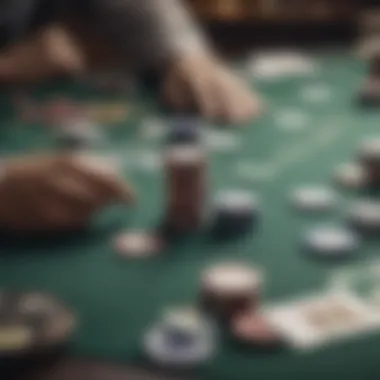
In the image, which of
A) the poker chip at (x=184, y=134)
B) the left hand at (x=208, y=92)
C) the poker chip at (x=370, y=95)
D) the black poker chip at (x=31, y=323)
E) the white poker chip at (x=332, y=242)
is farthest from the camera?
the poker chip at (x=370, y=95)

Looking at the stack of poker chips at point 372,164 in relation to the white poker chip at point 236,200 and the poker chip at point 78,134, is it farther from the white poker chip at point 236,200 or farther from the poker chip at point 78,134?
the poker chip at point 78,134

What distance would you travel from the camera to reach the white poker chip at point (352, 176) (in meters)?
1.62

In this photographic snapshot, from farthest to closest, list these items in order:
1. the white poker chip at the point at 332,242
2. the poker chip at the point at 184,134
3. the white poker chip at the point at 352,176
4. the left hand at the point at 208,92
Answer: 1. the left hand at the point at 208,92
2. the poker chip at the point at 184,134
3. the white poker chip at the point at 352,176
4. the white poker chip at the point at 332,242

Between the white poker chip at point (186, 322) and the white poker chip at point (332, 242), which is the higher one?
the white poker chip at point (332, 242)

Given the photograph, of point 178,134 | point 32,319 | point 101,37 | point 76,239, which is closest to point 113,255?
point 76,239

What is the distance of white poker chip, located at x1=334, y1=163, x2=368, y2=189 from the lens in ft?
5.33

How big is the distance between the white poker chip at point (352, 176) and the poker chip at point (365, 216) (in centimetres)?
9

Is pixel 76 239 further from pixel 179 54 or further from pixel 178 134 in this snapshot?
pixel 179 54

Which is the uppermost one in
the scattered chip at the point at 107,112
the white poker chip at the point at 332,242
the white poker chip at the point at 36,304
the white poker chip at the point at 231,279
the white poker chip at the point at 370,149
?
the scattered chip at the point at 107,112

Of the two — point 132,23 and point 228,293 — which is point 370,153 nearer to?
point 228,293

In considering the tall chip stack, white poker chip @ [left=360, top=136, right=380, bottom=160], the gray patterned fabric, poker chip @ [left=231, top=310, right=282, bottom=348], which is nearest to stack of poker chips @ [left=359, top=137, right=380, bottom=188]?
white poker chip @ [left=360, top=136, right=380, bottom=160]

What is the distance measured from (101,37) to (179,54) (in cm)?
29

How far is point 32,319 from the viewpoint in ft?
3.64

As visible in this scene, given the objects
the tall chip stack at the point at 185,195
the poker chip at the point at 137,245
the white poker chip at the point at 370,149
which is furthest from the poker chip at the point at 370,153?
the poker chip at the point at 137,245
